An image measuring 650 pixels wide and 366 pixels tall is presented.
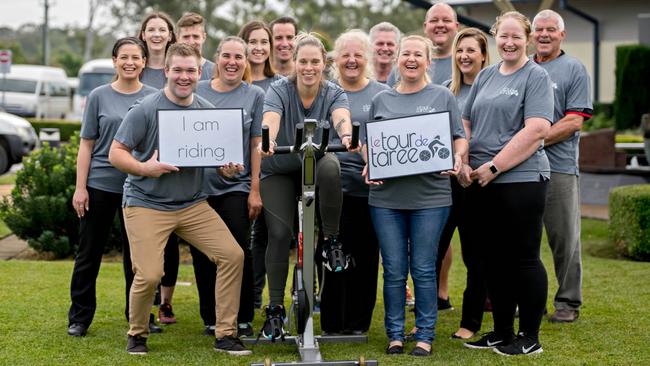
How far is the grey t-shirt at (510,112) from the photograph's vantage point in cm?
680

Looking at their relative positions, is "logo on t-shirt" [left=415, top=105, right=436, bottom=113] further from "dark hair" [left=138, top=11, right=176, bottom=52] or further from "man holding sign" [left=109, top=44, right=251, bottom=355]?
"dark hair" [left=138, top=11, right=176, bottom=52]

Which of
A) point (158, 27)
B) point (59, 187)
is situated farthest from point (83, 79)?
point (158, 27)

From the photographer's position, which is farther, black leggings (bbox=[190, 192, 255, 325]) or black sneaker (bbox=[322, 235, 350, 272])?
black leggings (bbox=[190, 192, 255, 325])

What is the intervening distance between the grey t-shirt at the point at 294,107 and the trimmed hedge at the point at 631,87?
15.0 meters

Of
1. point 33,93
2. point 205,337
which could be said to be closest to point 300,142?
point 205,337

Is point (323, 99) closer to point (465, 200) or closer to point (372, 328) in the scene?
point (465, 200)

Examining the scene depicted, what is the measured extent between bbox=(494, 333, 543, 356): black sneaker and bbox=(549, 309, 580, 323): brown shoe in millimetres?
1175

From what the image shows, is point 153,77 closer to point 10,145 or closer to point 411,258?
A: point 411,258

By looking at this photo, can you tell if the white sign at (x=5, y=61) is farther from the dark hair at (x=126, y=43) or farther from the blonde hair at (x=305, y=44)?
the blonde hair at (x=305, y=44)

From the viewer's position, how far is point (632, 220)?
11484 mm

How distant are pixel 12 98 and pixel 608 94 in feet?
71.8

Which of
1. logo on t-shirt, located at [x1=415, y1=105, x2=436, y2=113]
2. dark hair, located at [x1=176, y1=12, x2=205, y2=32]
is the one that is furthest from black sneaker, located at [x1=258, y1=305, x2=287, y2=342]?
dark hair, located at [x1=176, y1=12, x2=205, y2=32]

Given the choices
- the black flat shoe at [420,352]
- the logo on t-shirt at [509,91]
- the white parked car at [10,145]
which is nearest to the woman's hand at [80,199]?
the black flat shoe at [420,352]

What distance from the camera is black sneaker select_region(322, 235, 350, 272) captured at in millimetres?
6684
